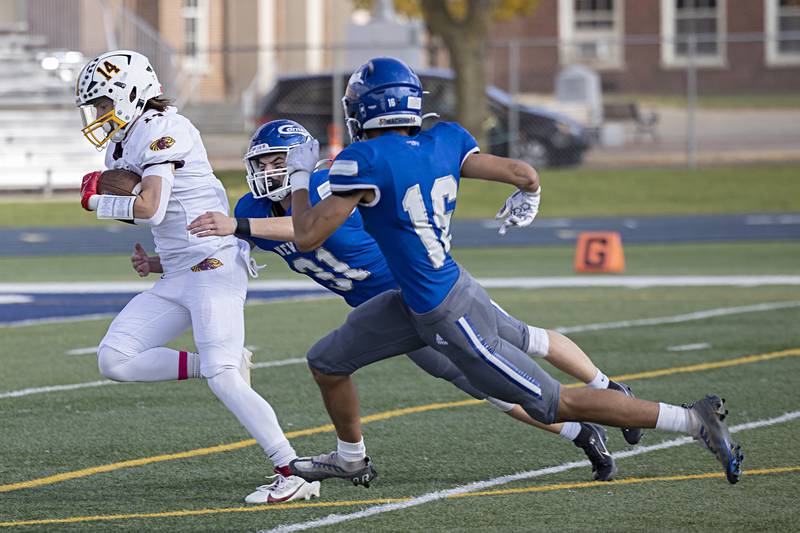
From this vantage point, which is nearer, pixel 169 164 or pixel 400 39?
pixel 169 164

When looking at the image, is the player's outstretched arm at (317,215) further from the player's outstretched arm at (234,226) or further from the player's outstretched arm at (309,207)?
the player's outstretched arm at (234,226)

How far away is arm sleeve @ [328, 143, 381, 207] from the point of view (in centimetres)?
532

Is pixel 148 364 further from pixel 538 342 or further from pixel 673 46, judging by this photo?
pixel 673 46

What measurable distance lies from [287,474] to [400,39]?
64.4ft

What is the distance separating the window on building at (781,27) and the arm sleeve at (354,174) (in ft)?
127

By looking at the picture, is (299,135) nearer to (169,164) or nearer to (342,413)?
(169,164)

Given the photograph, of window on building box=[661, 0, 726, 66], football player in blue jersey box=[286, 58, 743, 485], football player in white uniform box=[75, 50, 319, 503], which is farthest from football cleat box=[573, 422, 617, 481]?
window on building box=[661, 0, 726, 66]

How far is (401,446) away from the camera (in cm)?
702

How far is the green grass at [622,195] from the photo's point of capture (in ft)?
68.8

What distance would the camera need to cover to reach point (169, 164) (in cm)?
606

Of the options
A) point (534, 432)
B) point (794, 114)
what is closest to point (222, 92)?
point (794, 114)

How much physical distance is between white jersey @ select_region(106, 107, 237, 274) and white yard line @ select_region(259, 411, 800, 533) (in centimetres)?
128

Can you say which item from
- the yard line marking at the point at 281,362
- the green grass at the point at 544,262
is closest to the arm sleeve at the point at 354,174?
the yard line marking at the point at 281,362

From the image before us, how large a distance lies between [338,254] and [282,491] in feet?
3.26
